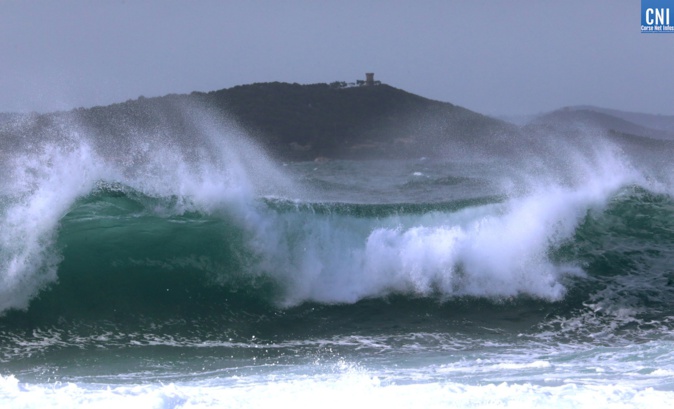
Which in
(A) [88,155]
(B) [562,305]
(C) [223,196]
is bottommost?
(B) [562,305]

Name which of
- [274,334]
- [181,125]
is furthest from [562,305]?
[181,125]

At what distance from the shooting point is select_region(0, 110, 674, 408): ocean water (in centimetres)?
610

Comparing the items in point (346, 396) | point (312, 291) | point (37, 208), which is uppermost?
point (37, 208)

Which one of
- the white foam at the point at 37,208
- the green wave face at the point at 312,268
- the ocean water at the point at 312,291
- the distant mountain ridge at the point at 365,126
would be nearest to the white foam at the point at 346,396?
the ocean water at the point at 312,291

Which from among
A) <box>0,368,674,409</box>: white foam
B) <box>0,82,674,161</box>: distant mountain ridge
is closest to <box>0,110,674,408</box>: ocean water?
<box>0,368,674,409</box>: white foam

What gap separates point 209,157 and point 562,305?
7.09m

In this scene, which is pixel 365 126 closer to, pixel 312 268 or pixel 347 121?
pixel 347 121

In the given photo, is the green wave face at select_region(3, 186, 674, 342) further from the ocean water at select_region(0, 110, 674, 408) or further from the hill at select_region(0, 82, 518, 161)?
the hill at select_region(0, 82, 518, 161)

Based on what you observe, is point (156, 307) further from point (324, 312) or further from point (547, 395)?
point (547, 395)

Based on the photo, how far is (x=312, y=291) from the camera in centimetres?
998

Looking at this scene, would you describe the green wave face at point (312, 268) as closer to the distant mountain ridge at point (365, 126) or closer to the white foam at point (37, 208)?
the white foam at point (37, 208)

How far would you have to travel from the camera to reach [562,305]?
32.3 feet

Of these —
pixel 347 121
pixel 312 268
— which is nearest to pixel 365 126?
pixel 347 121

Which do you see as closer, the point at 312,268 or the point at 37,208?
the point at 37,208
